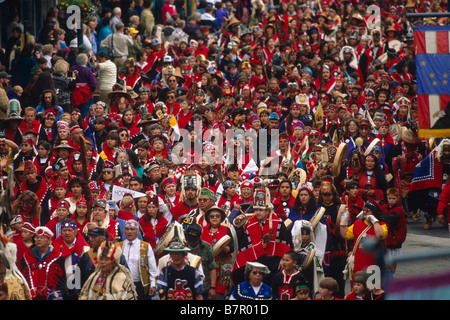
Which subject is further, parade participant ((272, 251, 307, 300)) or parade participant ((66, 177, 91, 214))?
parade participant ((66, 177, 91, 214))

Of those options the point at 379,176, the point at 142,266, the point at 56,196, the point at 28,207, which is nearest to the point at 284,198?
the point at 379,176

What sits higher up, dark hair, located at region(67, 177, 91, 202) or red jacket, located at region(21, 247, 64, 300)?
dark hair, located at region(67, 177, 91, 202)

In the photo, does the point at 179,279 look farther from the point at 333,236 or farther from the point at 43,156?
the point at 43,156

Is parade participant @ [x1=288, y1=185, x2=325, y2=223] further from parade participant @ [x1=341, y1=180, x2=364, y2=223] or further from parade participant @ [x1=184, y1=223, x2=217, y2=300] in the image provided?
parade participant @ [x1=184, y1=223, x2=217, y2=300]

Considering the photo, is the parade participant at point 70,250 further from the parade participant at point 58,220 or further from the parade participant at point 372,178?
the parade participant at point 372,178

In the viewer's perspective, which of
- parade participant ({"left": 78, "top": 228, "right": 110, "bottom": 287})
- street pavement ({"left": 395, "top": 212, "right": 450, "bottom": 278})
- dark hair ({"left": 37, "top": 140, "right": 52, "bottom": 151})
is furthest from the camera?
dark hair ({"left": 37, "top": 140, "right": 52, "bottom": 151})

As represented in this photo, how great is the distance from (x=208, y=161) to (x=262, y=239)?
3591 millimetres

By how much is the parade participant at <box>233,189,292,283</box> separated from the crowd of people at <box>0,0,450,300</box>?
2cm

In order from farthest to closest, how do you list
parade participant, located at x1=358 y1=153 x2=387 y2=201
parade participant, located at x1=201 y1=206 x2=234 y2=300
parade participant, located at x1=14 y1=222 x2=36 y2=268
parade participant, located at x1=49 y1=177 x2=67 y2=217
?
parade participant, located at x1=358 y1=153 x2=387 y2=201 < parade participant, located at x1=49 y1=177 x2=67 y2=217 < parade participant, located at x1=201 y1=206 x2=234 y2=300 < parade participant, located at x1=14 y1=222 x2=36 y2=268

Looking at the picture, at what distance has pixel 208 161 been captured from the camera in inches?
582

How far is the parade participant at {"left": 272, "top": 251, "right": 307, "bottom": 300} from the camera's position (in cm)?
1019

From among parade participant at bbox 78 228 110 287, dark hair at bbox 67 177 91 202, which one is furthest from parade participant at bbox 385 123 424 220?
parade participant at bbox 78 228 110 287

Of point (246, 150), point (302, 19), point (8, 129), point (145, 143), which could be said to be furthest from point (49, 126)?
point (302, 19)
